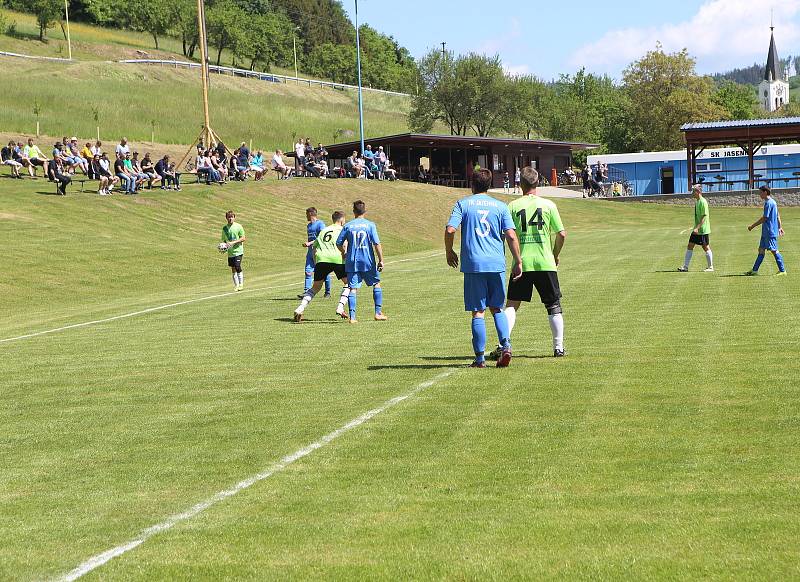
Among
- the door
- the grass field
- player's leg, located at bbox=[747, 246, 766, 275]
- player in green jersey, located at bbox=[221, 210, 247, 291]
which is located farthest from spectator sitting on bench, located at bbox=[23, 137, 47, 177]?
the door

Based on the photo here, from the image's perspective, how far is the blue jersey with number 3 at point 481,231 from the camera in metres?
10.9

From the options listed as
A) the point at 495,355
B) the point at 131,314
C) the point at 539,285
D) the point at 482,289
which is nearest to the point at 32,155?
the point at 131,314

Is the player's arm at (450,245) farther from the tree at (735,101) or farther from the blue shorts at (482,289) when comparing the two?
the tree at (735,101)

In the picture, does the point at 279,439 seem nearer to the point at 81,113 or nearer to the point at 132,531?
the point at 132,531

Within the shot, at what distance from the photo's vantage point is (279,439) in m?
8.41

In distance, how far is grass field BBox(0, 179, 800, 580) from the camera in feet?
17.9

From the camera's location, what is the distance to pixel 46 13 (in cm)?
12450

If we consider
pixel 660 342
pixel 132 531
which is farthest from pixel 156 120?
pixel 132 531

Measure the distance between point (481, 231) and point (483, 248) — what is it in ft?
0.60

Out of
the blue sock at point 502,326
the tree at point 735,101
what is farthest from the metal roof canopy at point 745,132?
the tree at point 735,101

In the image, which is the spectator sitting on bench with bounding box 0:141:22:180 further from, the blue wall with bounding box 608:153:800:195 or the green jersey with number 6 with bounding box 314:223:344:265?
the blue wall with bounding box 608:153:800:195

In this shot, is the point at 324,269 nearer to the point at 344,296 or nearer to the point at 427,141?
the point at 344,296

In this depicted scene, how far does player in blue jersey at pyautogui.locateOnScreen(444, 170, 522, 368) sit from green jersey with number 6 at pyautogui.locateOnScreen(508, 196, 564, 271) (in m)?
0.62

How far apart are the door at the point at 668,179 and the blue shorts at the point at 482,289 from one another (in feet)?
221
